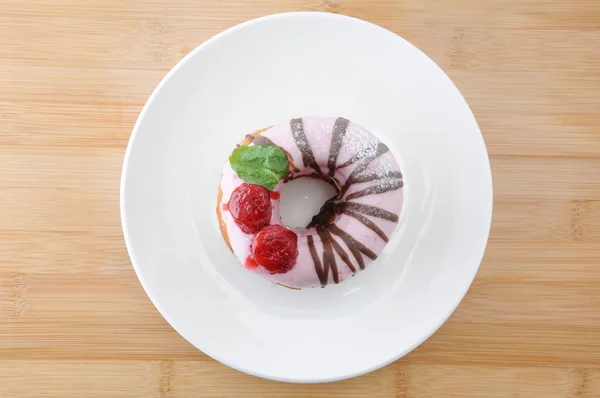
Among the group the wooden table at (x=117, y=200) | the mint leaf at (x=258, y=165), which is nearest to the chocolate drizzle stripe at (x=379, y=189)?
the mint leaf at (x=258, y=165)

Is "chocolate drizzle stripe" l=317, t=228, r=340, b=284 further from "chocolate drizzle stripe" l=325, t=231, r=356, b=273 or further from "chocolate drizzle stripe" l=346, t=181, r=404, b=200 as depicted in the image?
"chocolate drizzle stripe" l=346, t=181, r=404, b=200

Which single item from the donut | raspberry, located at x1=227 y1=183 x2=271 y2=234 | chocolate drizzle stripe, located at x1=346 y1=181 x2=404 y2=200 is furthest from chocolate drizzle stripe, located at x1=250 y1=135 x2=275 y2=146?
chocolate drizzle stripe, located at x1=346 y1=181 x2=404 y2=200

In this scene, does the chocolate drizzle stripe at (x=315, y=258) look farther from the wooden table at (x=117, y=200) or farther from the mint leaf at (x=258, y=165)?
the wooden table at (x=117, y=200)

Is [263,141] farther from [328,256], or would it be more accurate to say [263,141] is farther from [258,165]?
[328,256]

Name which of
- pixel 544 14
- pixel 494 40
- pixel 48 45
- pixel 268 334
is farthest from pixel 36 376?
pixel 544 14

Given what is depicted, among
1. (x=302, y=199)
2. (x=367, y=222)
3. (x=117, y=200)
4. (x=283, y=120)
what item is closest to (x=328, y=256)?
(x=367, y=222)

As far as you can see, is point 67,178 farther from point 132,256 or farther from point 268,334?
point 268,334
